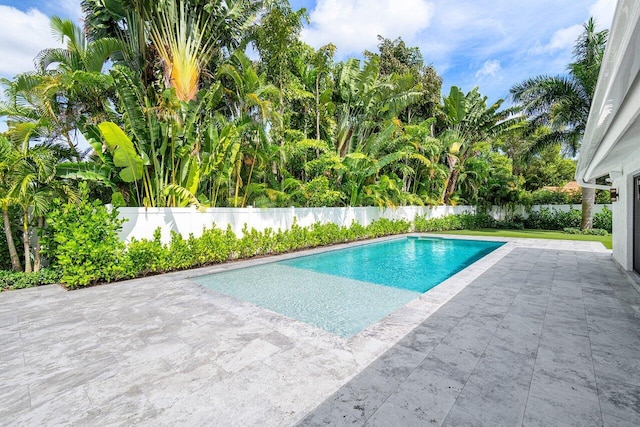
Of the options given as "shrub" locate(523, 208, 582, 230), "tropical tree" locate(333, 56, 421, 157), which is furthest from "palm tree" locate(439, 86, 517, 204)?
"shrub" locate(523, 208, 582, 230)

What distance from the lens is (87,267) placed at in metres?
5.91

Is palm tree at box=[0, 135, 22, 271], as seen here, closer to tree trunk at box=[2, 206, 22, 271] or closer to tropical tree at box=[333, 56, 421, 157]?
tree trunk at box=[2, 206, 22, 271]

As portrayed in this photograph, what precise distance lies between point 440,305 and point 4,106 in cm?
951

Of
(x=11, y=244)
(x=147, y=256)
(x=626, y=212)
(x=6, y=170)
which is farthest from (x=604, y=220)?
(x=11, y=244)

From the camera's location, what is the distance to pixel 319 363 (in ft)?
9.80

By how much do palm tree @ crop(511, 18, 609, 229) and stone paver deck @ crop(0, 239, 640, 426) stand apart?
1356cm

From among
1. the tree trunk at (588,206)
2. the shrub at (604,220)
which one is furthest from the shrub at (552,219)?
the tree trunk at (588,206)

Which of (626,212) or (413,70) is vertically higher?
(413,70)

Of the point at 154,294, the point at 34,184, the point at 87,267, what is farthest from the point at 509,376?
the point at 34,184

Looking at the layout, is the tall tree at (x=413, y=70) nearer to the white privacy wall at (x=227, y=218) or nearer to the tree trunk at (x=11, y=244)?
the white privacy wall at (x=227, y=218)

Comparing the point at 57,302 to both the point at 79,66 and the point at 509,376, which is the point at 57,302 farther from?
the point at 509,376

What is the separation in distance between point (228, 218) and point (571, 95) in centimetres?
1704

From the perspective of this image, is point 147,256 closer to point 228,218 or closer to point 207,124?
point 228,218

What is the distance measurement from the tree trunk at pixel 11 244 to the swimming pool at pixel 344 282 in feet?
12.0
